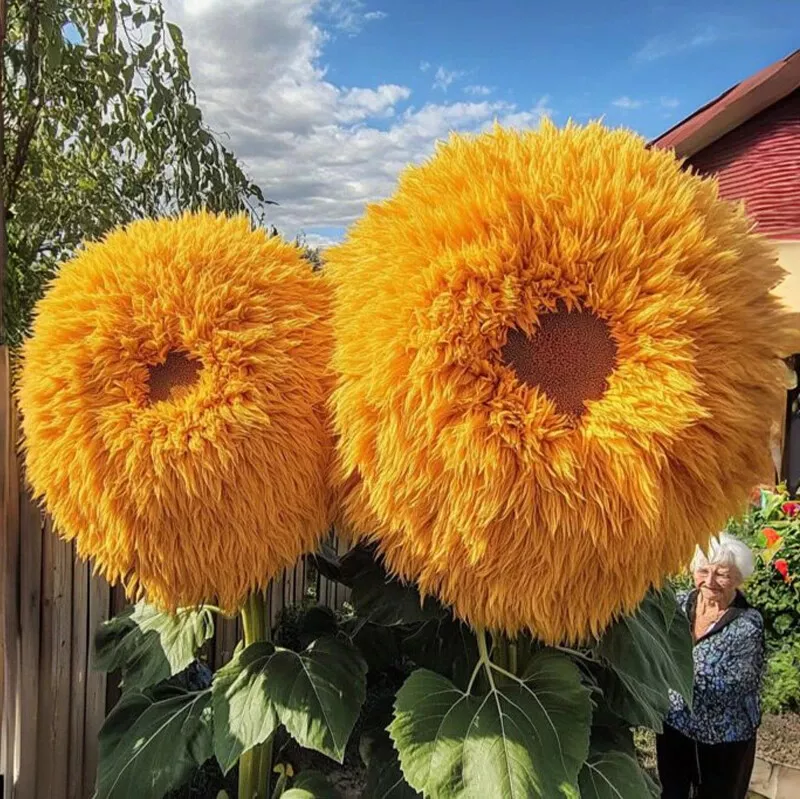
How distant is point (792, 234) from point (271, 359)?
16.6ft

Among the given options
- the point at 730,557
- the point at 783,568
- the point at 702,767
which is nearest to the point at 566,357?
the point at 730,557

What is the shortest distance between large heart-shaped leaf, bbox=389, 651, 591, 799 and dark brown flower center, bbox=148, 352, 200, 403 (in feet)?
1.76

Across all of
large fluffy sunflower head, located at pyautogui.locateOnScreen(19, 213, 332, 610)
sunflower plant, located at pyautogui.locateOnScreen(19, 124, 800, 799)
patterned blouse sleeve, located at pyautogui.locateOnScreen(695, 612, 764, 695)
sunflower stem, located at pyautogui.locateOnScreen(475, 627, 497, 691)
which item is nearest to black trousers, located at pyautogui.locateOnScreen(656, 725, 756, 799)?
patterned blouse sleeve, located at pyautogui.locateOnScreen(695, 612, 764, 695)

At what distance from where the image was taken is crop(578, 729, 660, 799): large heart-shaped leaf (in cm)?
123

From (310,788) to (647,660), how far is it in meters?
0.65

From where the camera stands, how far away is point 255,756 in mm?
1482

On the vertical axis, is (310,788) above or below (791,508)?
below

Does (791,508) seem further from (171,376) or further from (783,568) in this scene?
(171,376)

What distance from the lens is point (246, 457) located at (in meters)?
1.04

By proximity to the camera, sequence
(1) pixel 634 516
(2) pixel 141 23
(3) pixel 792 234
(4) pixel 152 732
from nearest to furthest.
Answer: (1) pixel 634 516 → (4) pixel 152 732 → (2) pixel 141 23 → (3) pixel 792 234

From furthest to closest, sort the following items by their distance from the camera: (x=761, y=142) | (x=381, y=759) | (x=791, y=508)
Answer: (x=761, y=142) → (x=791, y=508) → (x=381, y=759)

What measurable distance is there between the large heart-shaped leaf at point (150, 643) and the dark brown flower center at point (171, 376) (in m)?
0.49

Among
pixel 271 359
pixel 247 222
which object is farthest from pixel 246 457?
pixel 247 222

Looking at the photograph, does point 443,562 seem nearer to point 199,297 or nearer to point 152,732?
point 199,297
